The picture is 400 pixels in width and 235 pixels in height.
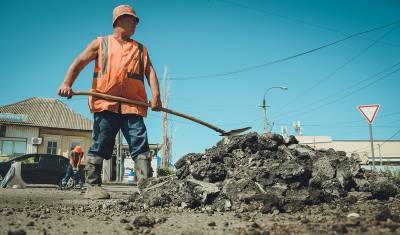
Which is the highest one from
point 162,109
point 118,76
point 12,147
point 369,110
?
point 369,110

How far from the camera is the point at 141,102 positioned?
4.71 m

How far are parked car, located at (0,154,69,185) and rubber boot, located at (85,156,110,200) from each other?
10678 mm

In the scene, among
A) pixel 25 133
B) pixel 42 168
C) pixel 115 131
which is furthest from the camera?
pixel 25 133

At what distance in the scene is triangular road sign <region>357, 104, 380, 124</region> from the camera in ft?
33.1

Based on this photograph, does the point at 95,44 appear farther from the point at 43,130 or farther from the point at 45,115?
the point at 45,115

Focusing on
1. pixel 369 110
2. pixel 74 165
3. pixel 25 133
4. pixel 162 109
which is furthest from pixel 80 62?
pixel 25 133

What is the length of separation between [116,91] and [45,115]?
94.4 feet

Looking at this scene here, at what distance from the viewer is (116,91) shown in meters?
4.67

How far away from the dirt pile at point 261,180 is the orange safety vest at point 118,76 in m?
1.20

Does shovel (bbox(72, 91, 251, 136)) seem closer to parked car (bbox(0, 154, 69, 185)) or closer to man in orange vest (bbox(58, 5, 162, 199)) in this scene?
man in orange vest (bbox(58, 5, 162, 199))

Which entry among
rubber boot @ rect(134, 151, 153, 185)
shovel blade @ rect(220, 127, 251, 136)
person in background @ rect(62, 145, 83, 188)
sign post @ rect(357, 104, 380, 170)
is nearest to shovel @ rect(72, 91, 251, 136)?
shovel blade @ rect(220, 127, 251, 136)

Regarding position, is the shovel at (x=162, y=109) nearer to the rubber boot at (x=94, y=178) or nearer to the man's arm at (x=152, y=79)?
the man's arm at (x=152, y=79)

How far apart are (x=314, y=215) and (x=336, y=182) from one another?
1469mm

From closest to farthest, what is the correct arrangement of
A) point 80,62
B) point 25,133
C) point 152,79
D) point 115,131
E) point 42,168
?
point 115,131 → point 80,62 → point 152,79 → point 42,168 → point 25,133
